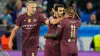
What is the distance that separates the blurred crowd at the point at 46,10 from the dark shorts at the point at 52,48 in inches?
205

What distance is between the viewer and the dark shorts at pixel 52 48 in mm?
11102

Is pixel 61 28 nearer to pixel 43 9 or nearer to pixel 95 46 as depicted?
pixel 95 46

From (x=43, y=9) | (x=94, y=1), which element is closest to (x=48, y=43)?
(x=43, y=9)

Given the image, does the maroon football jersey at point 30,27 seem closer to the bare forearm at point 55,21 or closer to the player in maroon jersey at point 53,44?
the player in maroon jersey at point 53,44

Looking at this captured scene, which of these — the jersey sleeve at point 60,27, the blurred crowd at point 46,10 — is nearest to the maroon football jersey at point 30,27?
the jersey sleeve at point 60,27

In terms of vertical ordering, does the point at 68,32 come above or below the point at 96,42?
above

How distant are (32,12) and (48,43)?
847 mm

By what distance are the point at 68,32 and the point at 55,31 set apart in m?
0.78

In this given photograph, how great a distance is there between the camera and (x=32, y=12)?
441 inches

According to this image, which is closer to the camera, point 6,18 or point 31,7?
point 31,7

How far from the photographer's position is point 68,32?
1035 cm

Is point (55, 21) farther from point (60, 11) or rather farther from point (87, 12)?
point (87, 12)

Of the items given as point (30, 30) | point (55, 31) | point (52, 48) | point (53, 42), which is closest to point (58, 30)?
point (55, 31)

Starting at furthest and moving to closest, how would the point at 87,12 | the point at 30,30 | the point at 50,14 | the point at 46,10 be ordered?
the point at 46,10 < the point at 87,12 < the point at 50,14 < the point at 30,30
